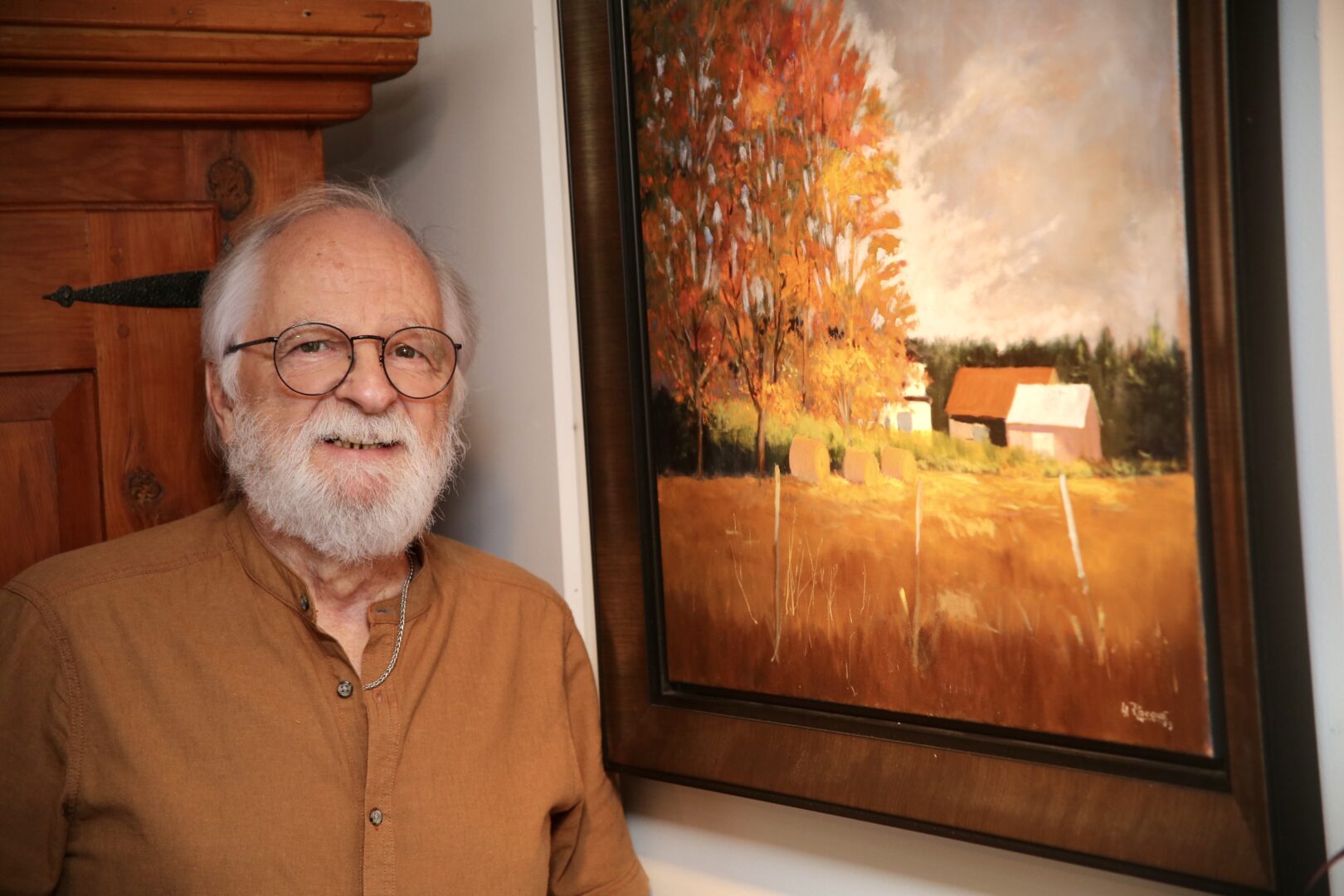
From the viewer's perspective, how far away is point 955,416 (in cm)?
110

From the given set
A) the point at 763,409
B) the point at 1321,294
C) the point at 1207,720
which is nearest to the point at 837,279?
the point at 763,409

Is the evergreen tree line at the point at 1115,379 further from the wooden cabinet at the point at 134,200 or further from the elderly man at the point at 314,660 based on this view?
the wooden cabinet at the point at 134,200

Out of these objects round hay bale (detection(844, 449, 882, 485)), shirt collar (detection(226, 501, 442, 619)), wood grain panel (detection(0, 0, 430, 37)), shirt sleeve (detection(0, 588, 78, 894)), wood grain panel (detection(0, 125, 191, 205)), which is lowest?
shirt sleeve (detection(0, 588, 78, 894))

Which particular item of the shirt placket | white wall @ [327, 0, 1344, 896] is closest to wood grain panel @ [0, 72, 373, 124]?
white wall @ [327, 0, 1344, 896]

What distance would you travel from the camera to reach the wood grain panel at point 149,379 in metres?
1.53

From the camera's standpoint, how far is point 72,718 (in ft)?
4.03

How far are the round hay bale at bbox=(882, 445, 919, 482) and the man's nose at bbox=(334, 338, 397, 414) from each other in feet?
2.07

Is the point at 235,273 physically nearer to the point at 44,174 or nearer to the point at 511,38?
the point at 44,174

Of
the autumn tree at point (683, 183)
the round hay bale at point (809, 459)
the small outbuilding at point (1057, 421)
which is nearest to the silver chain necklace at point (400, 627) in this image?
the autumn tree at point (683, 183)

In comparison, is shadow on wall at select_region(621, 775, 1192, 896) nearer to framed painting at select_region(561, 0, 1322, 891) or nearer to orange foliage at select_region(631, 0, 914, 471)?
framed painting at select_region(561, 0, 1322, 891)

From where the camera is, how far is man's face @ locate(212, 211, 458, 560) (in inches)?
53.9

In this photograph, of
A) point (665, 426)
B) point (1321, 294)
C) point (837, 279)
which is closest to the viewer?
point (1321, 294)

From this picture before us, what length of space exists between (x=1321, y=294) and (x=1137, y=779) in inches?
17.9
